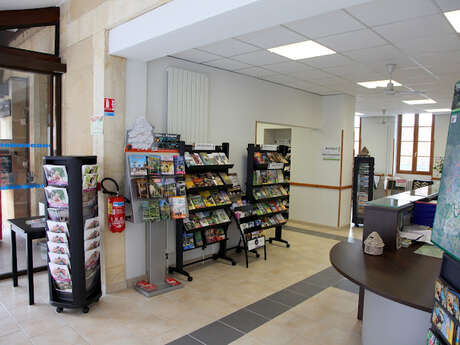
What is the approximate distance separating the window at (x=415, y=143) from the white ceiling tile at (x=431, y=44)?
8.34 meters

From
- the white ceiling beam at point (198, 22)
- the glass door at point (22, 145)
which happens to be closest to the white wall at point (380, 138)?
the white ceiling beam at point (198, 22)

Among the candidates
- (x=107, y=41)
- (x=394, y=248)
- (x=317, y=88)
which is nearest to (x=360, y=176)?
(x=317, y=88)

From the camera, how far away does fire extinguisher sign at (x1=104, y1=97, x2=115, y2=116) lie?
3.79 m

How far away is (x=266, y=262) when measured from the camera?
17.1 ft

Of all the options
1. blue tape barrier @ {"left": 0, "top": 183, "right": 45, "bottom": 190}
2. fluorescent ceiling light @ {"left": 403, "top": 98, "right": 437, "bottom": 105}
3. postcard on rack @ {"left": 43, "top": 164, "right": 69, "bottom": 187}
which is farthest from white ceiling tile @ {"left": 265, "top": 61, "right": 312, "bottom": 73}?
fluorescent ceiling light @ {"left": 403, "top": 98, "right": 437, "bottom": 105}

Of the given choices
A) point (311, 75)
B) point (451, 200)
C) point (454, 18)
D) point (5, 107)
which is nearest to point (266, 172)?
point (311, 75)

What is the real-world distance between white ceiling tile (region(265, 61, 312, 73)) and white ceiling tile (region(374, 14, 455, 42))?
58.9 inches

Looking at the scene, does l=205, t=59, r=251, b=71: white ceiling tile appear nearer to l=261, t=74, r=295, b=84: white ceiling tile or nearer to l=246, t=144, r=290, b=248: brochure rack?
l=261, t=74, r=295, b=84: white ceiling tile

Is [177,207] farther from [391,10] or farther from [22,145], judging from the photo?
[391,10]

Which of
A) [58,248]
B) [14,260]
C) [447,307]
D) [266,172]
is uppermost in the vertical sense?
[266,172]

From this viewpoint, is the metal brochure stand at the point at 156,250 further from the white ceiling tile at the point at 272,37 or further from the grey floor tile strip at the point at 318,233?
the grey floor tile strip at the point at 318,233

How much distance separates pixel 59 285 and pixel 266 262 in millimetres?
2960

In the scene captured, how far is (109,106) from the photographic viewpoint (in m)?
3.81

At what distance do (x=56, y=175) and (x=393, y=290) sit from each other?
3.16 meters
